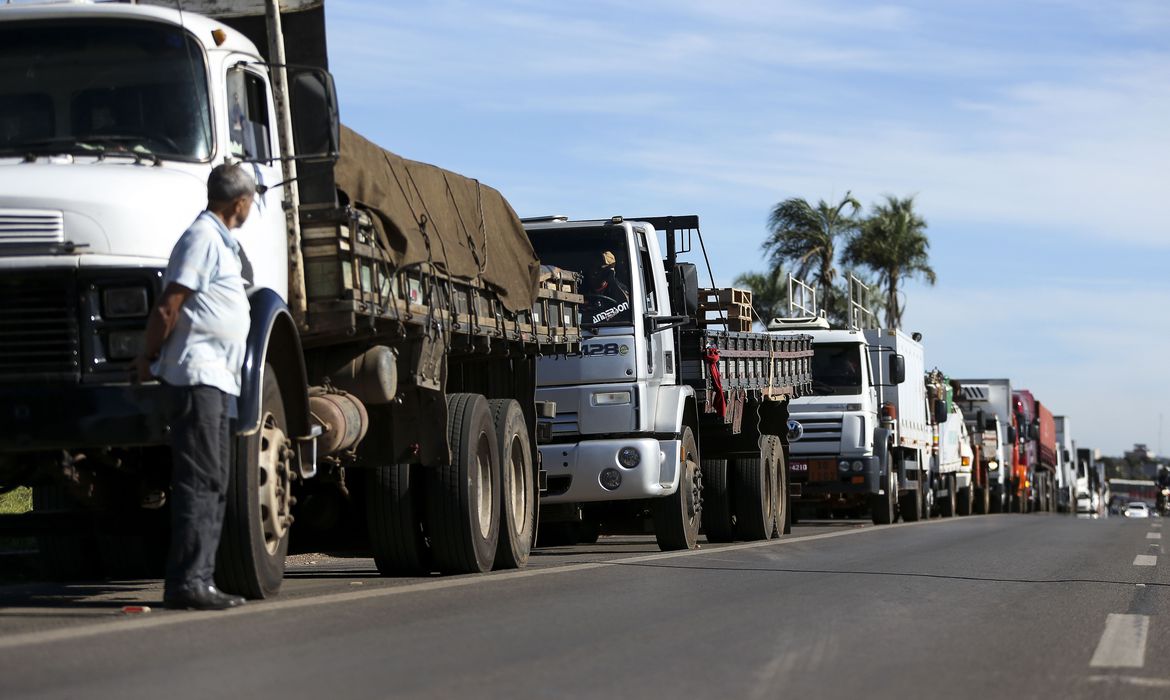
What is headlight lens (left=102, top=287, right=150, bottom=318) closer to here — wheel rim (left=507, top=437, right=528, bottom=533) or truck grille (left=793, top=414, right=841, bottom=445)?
wheel rim (left=507, top=437, right=528, bottom=533)

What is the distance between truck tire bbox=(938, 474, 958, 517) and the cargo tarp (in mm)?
25434

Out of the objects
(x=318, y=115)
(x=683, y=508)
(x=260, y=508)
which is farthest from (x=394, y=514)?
(x=683, y=508)

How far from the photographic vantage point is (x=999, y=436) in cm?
4666

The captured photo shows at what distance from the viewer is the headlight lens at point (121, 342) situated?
7.68 m

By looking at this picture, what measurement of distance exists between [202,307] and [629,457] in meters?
7.62

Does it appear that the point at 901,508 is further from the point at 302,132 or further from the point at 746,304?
the point at 302,132

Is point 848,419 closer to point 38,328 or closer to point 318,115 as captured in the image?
point 318,115

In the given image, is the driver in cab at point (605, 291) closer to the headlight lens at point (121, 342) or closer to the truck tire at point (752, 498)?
the truck tire at point (752, 498)

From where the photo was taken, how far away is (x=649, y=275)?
1522cm

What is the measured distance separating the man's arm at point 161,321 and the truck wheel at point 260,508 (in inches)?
31.0

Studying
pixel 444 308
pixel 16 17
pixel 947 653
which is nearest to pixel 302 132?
pixel 16 17

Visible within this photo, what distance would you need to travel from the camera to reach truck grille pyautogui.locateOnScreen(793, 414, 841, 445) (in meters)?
26.1

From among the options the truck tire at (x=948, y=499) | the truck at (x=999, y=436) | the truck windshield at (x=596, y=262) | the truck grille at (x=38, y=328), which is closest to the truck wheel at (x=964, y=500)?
the truck tire at (x=948, y=499)

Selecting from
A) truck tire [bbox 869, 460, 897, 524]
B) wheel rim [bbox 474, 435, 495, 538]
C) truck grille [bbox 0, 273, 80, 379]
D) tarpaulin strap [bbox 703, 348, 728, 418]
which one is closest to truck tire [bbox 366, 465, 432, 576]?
wheel rim [bbox 474, 435, 495, 538]
